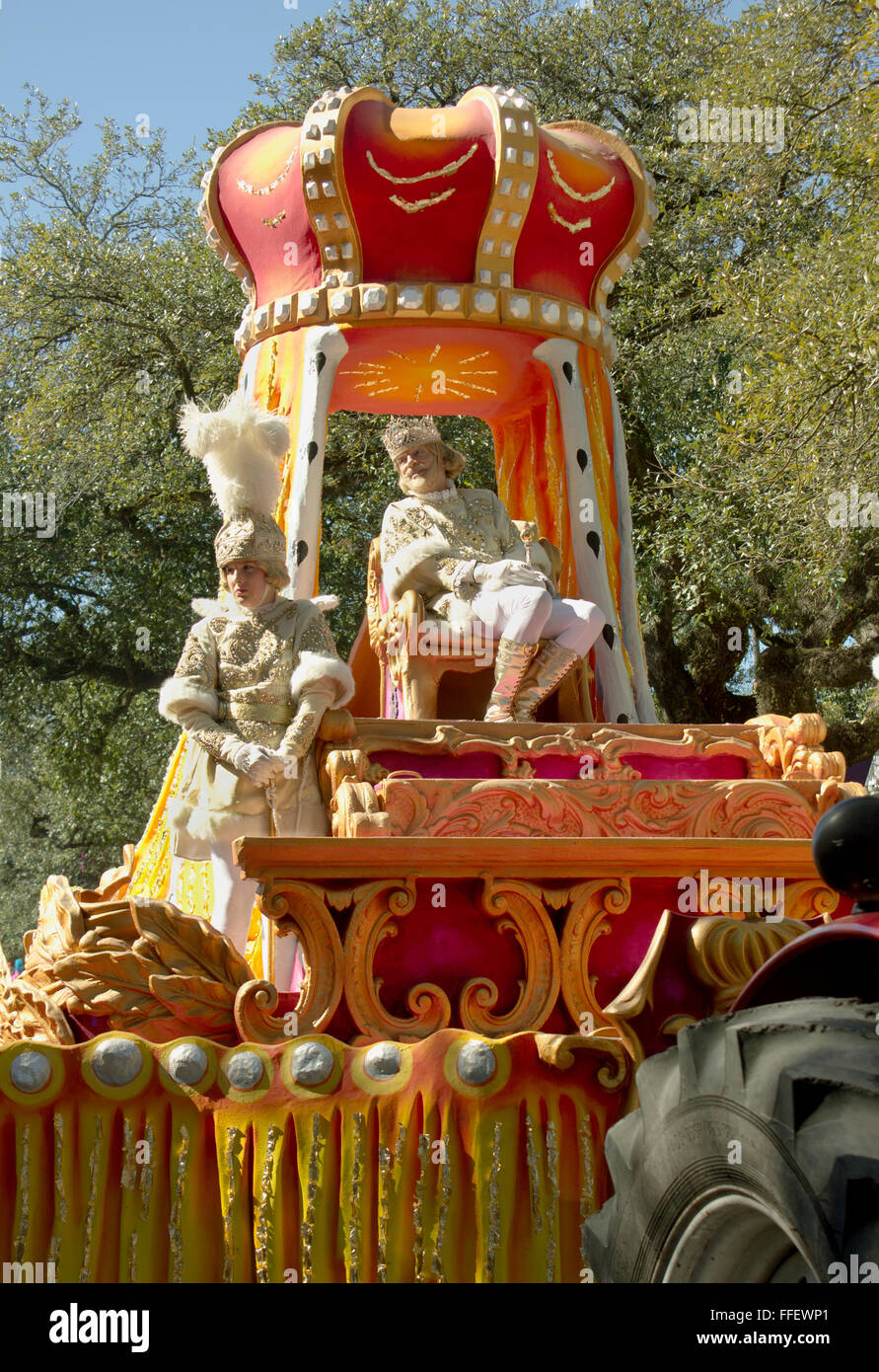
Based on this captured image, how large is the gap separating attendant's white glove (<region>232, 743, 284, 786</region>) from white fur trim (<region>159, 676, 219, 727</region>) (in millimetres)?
271

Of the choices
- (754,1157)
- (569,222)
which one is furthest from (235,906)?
(569,222)

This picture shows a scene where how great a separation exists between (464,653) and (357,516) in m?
8.29

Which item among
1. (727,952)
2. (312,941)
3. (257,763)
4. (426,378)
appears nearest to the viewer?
(727,952)

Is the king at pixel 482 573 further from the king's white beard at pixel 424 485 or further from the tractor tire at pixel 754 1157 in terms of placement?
the tractor tire at pixel 754 1157

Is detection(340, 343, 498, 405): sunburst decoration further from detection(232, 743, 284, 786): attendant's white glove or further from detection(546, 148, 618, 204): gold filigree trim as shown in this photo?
detection(232, 743, 284, 786): attendant's white glove

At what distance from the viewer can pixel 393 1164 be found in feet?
10.1

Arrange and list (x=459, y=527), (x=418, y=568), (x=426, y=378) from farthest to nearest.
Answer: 1. (x=426, y=378)
2. (x=459, y=527)
3. (x=418, y=568)

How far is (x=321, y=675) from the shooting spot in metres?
5.08

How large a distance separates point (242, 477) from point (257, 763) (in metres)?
1.17

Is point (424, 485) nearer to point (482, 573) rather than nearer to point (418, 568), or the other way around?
point (418, 568)

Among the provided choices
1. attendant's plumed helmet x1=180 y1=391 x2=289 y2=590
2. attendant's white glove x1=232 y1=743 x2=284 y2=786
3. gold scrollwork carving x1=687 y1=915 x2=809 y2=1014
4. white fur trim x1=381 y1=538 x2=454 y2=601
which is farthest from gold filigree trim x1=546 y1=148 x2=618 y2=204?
gold scrollwork carving x1=687 y1=915 x2=809 y2=1014

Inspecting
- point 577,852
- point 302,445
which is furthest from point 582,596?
point 577,852
